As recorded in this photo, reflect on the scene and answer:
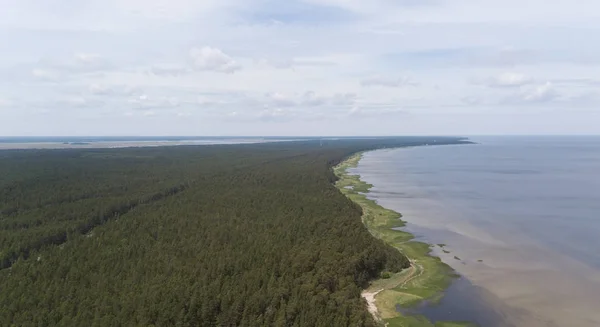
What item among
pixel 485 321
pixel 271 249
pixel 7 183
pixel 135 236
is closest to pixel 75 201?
pixel 7 183

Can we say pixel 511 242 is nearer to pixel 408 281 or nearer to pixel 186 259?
pixel 408 281

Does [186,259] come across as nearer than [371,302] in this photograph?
No

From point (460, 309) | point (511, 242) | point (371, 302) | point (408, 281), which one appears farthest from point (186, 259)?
point (511, 242)

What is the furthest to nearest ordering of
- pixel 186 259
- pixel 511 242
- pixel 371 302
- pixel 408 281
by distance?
1. pixel 511 242
2. pixel 408 281
3. pixel 186 259
4. pixel 371 302

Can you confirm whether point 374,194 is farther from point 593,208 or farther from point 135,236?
point 135,236

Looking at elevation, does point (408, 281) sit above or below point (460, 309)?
above
